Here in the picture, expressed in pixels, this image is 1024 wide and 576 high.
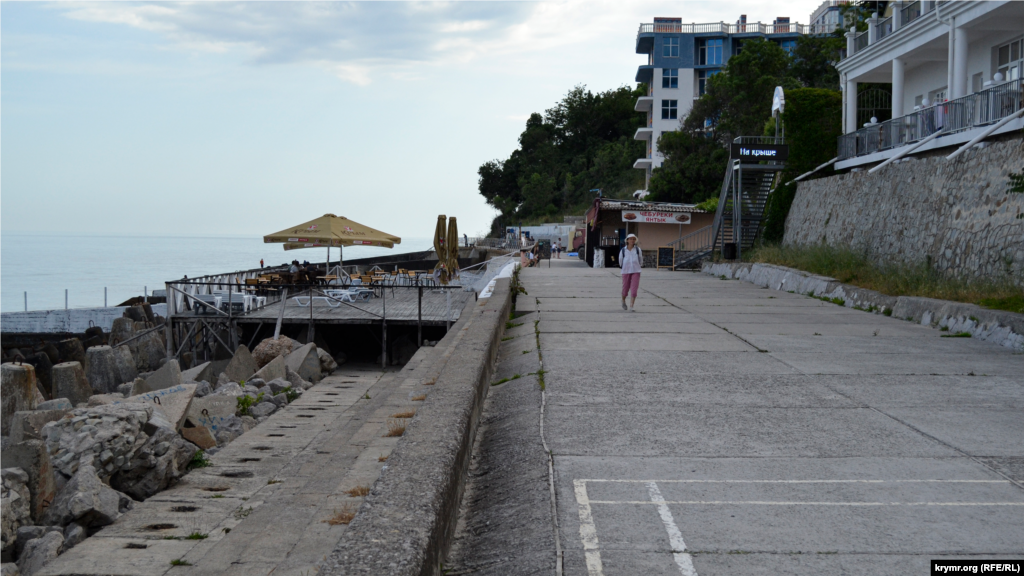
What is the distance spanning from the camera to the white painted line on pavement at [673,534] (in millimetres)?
3701

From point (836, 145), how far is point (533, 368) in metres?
27.1

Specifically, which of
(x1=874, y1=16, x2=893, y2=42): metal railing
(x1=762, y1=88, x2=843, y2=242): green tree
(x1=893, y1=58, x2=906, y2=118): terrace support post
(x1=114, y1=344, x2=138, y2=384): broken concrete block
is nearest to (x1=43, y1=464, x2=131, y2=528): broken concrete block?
(x1=114, y1=344, x2=138, y2=384): broken concrete block

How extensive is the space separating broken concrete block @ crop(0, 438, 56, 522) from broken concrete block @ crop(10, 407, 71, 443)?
74.4 inches

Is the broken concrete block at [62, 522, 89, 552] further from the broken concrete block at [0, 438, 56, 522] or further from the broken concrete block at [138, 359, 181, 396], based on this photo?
the broken concrete block at [138, 359, 181, 396]

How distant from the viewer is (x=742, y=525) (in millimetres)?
4195

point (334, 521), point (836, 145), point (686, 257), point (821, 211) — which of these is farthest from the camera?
point (686, 257)

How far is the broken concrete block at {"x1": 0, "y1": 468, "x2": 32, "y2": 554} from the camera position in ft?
20.7

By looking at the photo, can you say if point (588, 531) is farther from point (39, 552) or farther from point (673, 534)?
point (39, 552)

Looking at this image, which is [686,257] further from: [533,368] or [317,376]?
[533,368]

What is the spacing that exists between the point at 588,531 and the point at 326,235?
1013 inches

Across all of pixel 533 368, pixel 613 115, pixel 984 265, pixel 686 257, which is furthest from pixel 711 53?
pixel 533 368

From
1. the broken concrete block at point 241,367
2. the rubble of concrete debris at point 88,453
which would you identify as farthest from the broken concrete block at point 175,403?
the broken concrete block at point 241,367

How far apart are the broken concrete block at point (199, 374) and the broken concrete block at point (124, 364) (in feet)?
9.94

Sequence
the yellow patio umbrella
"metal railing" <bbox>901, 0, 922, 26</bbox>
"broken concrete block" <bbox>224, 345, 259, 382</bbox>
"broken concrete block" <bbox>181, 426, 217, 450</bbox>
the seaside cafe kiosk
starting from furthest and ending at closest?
the seaside cafe kiosk, the yellow patio umbrella, "metal railing" <bbox>901, 0, 922, 26</bbox>, "broken concrete block" <bbox>224, 345, 259, 382</bbox>, "broken concrete block" <bbox>181, 426, 217, 450</bbox>
